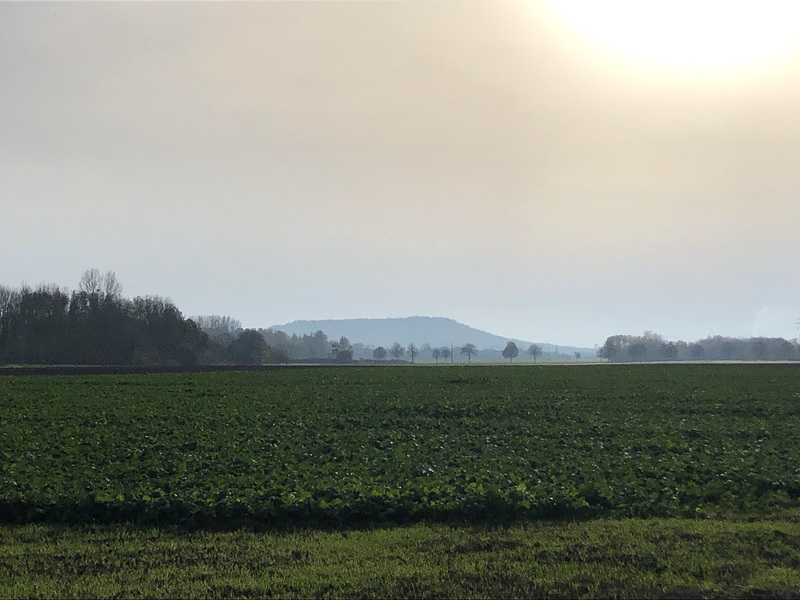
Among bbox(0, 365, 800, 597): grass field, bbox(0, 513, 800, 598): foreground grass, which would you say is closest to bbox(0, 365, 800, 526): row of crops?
bbox(0, 365, 800, 597): grass field

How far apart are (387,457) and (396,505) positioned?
5.18 m

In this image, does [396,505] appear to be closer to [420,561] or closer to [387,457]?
[420,561]

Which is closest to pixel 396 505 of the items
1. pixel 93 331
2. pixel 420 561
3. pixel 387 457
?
pixel 420 561

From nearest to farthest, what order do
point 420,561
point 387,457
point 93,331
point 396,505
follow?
point 420,561 → point 396,505 → point 387,457 → point 93,331

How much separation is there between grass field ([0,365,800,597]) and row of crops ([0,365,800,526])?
7 cm

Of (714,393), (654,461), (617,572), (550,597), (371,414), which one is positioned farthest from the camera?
(714,393)

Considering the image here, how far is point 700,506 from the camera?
14414 millimetres

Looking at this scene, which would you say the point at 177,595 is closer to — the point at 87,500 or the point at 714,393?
the point at 87,500

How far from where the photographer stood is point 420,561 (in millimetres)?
10844

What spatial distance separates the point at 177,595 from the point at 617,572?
6372 millimetres

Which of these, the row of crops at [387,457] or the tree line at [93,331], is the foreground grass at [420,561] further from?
the tree line at [93,331]

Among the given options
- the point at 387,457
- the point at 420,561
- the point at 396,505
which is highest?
the point at 387,457

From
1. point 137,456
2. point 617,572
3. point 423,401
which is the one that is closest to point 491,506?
point 617,572

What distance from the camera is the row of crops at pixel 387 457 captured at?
14008 mm
